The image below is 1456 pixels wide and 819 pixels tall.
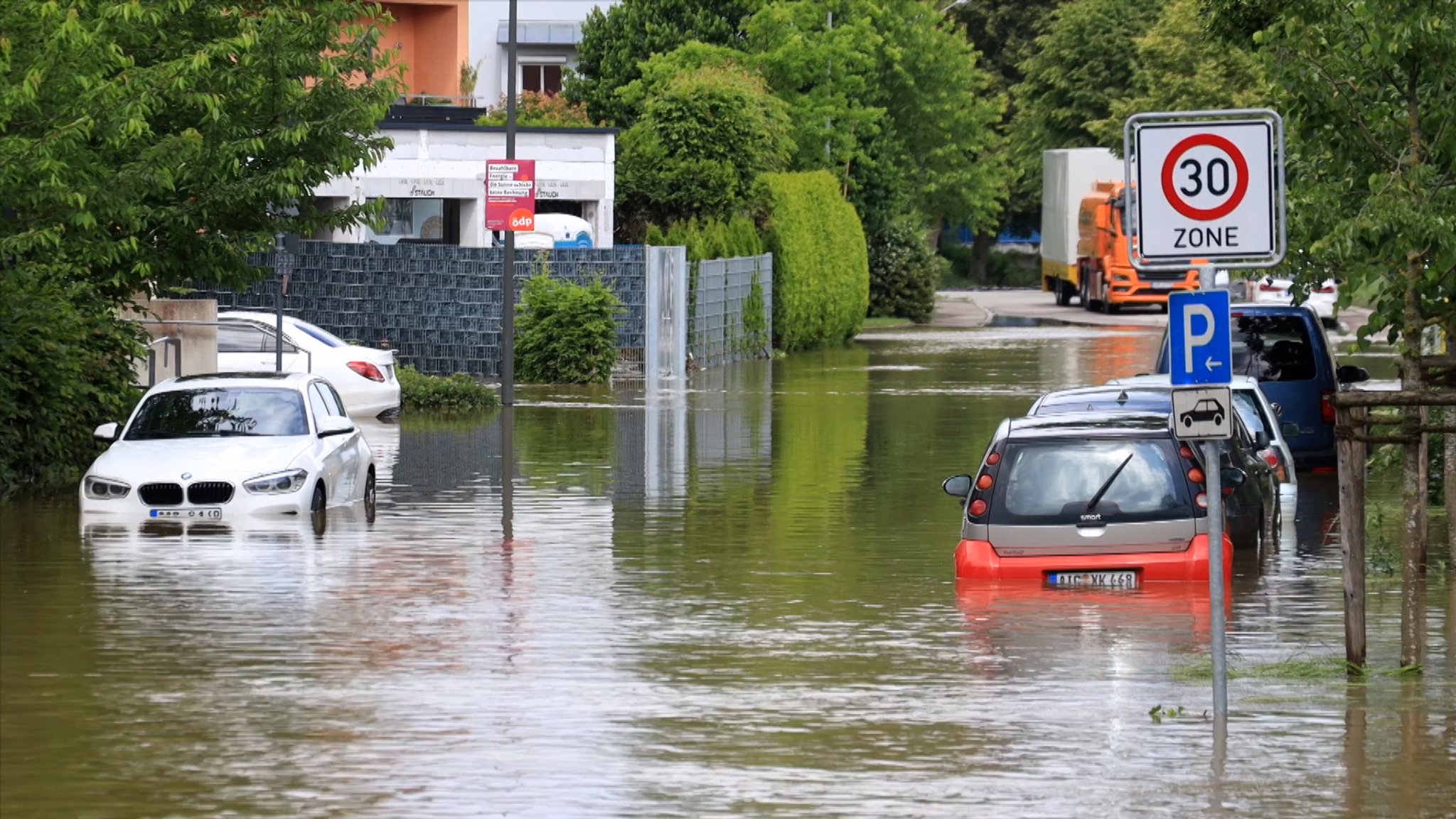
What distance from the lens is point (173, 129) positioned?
24266 mm

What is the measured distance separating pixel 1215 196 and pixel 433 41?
6443cm

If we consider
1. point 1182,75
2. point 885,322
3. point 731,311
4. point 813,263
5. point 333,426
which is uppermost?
point 1182,75

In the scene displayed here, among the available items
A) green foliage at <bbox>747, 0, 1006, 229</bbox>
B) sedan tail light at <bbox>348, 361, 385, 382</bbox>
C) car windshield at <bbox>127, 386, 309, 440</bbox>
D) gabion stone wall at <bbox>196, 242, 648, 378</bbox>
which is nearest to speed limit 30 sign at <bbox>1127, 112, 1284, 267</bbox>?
car windshield at <bbox>127, 386, 309, 440</bbox>

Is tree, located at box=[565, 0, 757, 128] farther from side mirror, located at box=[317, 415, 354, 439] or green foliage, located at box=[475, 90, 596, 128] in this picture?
side mirror, located at box=[317, 415, 354, 439]

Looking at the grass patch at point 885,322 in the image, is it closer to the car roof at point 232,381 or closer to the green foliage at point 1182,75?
the green foliage at point 1182,75

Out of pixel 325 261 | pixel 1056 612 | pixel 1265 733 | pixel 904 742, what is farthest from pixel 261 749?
pixel 325 261

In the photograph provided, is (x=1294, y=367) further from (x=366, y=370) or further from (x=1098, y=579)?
(x=366, y=370)

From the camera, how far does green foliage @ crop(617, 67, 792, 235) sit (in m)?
47.8

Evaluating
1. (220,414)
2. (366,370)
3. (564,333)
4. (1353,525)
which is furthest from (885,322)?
(1353,525)

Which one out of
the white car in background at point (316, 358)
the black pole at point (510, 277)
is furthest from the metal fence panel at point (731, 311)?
the white car in background at point (316, 358)

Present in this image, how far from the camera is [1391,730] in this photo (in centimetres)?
1080

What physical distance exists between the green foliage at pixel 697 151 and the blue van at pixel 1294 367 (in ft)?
74.1

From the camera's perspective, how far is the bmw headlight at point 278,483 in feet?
63.2

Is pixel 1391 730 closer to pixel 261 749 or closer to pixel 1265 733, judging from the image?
pixel 1265 733
